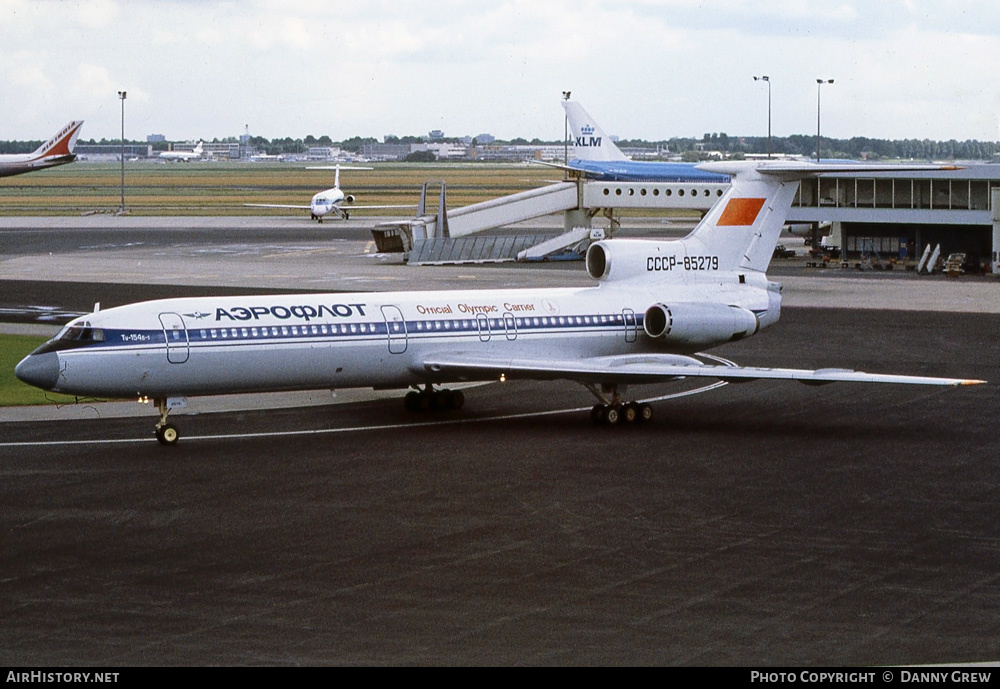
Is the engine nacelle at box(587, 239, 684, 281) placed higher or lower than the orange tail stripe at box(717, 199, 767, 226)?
lower

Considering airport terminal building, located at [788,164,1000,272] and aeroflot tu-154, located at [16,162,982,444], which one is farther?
airport terminal building, located at [788,164,1000,272]

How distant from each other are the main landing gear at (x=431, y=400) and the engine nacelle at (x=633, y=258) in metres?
4.79

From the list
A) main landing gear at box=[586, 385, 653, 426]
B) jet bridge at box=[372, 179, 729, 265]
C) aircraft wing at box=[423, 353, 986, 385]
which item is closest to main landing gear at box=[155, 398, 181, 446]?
aircraft wing at box=[423, 353, 986, 385]

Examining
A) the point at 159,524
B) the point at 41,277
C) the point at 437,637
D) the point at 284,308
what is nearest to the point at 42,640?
the point at 437,637

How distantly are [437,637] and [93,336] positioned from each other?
14.1 m

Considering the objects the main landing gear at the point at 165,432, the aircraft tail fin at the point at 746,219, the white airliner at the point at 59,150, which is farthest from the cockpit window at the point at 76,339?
the white airliner at the point at 59,150

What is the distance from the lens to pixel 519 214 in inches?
3307

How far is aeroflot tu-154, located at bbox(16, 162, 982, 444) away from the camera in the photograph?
28.2m

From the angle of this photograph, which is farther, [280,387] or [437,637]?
[280,387]

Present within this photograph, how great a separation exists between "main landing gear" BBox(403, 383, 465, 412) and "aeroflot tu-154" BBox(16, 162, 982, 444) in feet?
0.13

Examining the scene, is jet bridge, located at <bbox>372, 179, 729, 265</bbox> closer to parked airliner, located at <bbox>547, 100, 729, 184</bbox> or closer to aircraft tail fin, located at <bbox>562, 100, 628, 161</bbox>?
parked airliner, located at <bbox>547, 100, 729, 184</bbox>

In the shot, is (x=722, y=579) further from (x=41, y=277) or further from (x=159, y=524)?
(x=41, y=277)

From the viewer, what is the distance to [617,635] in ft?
54.0

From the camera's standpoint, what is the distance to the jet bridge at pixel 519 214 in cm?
8106
